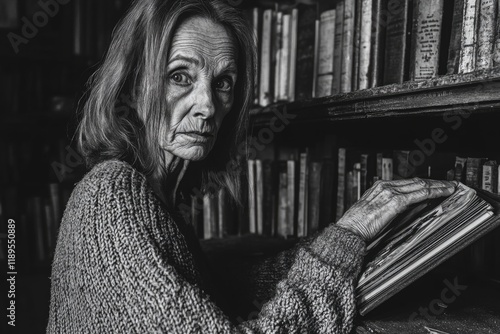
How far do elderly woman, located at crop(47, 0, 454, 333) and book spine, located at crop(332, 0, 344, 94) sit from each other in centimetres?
26

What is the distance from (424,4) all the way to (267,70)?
74cm

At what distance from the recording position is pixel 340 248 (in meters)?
0.71

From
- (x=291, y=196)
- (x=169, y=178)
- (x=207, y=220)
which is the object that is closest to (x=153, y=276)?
(x=169, y=178)

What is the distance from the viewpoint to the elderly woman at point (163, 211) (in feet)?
2.11

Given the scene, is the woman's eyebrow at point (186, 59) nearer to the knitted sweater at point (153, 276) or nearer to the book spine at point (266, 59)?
the knitted sweater at point (153, 276)

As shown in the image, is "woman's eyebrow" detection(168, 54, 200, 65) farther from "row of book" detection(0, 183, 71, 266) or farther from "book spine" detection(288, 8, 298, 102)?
"row of book" detection(0, 183, 71, 266)

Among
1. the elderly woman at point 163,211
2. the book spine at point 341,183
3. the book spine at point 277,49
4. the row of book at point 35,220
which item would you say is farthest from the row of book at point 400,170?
the row of book at point 35,220

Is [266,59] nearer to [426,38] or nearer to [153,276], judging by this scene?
[426,38]

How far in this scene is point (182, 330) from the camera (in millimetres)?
614

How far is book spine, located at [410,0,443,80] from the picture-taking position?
0.88 meters

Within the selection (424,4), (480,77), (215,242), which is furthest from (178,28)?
(215,242)

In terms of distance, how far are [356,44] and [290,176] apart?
565mm

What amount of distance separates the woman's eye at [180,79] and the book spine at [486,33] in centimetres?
61

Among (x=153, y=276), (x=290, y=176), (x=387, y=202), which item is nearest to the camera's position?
(x=153, y=276)
